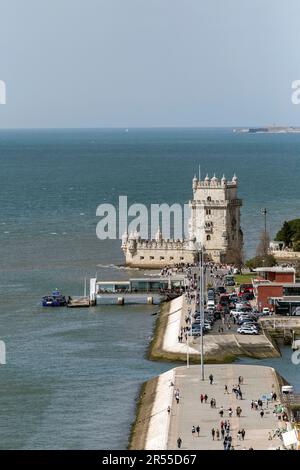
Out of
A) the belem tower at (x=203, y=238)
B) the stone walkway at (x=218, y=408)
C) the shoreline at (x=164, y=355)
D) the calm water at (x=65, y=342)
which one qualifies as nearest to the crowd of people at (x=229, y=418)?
the stone walkway at (x=218, y=408)

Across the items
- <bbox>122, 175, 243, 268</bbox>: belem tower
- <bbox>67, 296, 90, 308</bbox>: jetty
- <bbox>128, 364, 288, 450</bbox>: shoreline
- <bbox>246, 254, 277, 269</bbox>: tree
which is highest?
A: <bbox>122, 175, 243, 268</bbox>: belem tower

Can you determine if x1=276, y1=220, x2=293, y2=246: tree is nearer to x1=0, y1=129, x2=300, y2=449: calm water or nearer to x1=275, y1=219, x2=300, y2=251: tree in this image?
x1=275, y1=219, x2=300, y2=251: tree

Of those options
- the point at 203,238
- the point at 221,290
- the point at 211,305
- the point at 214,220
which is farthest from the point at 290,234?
the point at 211,305

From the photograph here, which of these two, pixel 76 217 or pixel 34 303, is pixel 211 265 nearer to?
pixel 34 303

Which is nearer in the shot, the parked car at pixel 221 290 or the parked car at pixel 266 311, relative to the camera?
the parked car at pixel 266 311

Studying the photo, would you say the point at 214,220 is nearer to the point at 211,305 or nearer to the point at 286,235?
the point at 286,235

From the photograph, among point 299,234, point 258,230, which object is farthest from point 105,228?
point 299,234

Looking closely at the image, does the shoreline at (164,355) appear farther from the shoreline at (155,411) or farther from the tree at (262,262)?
the tree at (262,262)

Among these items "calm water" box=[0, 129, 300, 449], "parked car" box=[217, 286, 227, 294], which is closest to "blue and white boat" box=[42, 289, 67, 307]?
"calm water" box=[0, 129, 300, 449]
